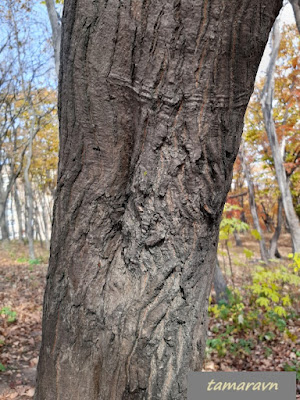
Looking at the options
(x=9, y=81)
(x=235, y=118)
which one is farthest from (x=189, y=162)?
(x=9, y=81)

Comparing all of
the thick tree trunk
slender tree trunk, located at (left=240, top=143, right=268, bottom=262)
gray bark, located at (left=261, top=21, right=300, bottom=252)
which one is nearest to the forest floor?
the thick tree trunk

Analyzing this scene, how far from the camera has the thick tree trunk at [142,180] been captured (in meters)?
1.42

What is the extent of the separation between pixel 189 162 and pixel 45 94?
1333 cm

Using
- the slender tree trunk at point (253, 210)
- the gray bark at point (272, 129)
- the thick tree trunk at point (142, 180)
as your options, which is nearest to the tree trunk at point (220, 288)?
the gray bark at point (272, 129)

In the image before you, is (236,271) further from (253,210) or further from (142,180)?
(142,180)

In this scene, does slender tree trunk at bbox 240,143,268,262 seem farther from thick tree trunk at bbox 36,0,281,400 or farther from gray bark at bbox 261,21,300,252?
thick tree trunk at bbox 36,0,281,400

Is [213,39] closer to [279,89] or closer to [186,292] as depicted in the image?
[186,292]

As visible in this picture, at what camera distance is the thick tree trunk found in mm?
1424

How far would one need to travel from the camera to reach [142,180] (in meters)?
1.53

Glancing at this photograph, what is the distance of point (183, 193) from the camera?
1.48 metres

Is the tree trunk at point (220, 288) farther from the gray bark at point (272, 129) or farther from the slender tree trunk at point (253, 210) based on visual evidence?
the slender tree trunk at point (253, 210)

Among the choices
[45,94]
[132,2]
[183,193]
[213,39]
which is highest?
[45,94]

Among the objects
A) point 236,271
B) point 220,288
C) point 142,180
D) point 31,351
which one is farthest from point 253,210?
point 142,180

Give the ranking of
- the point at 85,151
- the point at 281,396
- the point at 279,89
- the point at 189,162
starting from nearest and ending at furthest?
the point at 281,396 < the point at 189,162 < the point at 85,151 < the point at 279,89
